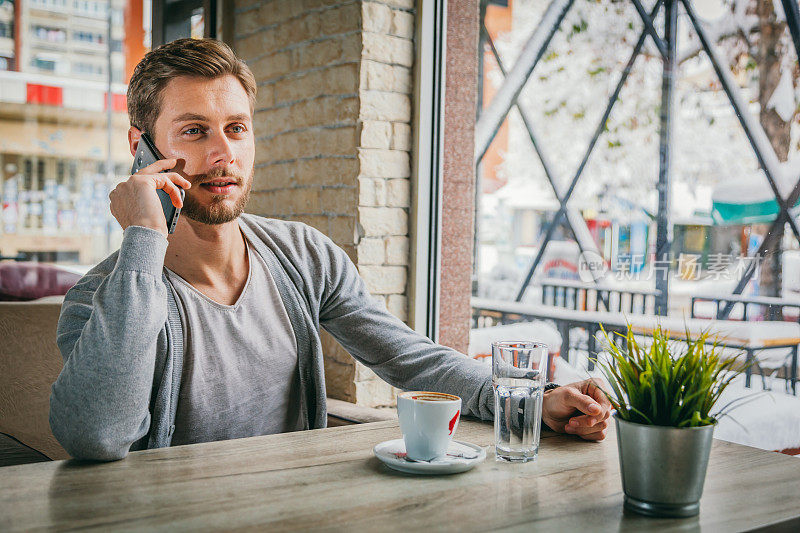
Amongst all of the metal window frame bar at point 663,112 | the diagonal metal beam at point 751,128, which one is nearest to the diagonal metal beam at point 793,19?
the metal window frame bar at point 663,112

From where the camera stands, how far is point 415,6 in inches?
92.3

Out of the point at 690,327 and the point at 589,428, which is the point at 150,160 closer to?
the point at 589,428

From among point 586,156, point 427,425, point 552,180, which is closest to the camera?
point 427,425

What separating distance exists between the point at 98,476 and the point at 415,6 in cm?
181

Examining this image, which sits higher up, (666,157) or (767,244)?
(666,157)

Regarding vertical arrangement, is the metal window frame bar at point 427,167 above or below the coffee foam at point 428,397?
above

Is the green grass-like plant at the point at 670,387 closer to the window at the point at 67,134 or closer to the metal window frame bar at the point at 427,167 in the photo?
the metal window frame bar at the point at 427,167

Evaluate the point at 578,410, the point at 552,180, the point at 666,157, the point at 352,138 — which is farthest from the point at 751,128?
the point at 352,138

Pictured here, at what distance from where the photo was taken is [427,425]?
1.00 metres

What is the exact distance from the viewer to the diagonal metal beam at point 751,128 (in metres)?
1.72

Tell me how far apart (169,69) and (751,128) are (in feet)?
4.32

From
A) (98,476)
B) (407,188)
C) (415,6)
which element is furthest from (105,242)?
(98,476)

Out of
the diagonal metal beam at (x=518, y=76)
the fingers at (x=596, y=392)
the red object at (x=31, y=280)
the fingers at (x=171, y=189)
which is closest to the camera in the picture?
the fingers at (x=596, y=392)

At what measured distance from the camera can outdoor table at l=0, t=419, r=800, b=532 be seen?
80cm
